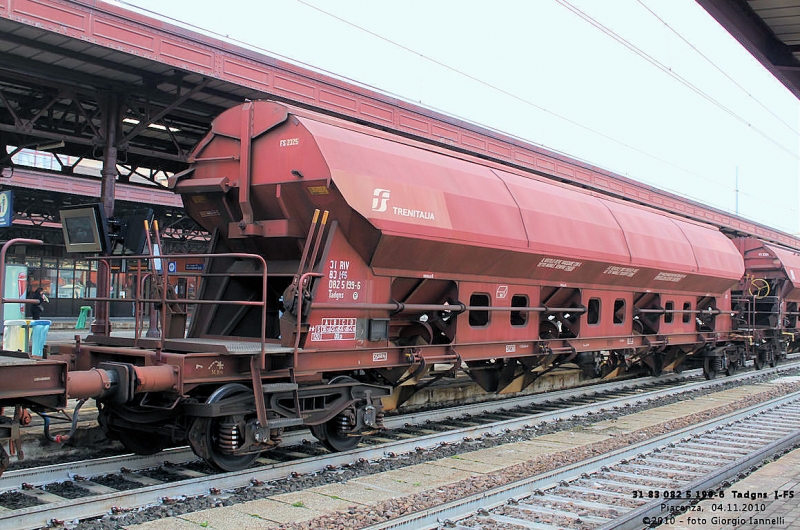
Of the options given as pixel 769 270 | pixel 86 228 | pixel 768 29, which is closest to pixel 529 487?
pixel 768 29

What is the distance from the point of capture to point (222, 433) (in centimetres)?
703

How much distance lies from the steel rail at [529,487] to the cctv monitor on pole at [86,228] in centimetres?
529

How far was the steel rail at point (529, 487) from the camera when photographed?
18.7ft

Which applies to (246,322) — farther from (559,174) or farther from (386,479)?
(559,174)

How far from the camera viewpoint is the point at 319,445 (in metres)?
8.85

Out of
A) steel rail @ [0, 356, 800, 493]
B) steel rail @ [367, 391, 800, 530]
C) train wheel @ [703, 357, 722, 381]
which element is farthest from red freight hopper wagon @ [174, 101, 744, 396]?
train wheel @ [703, 357, 722, 381]

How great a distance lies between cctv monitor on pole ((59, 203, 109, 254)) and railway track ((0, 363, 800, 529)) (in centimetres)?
277

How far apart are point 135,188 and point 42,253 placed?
10918mm

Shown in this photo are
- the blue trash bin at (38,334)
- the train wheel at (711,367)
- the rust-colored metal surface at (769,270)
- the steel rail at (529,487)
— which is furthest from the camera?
the rust-colored metal surface at (769,270)

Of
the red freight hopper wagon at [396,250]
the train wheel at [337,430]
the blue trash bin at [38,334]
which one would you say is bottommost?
the train wheel at [337,430]

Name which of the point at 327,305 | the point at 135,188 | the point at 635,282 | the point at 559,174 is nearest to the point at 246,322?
the point at 327,305

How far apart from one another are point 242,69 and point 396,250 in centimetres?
608

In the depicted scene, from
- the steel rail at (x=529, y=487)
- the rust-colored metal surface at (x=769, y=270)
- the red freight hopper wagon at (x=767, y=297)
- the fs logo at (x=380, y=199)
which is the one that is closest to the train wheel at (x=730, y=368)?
the red freight hopper wagon at (x=767, y=297)

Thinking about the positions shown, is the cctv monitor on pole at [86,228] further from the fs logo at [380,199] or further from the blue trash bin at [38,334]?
the fs logo at [380,199]
